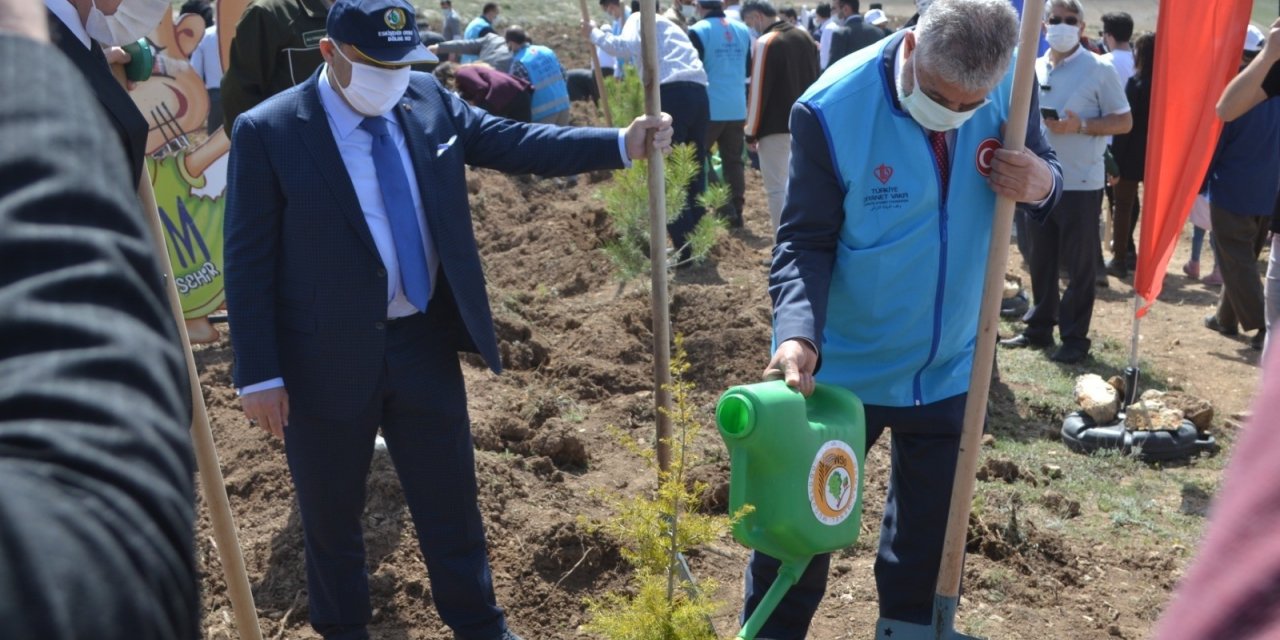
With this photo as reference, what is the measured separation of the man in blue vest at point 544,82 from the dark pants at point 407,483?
913 cm

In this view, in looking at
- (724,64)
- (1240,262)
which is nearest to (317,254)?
(1240,262)

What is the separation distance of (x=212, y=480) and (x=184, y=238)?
11.7ft

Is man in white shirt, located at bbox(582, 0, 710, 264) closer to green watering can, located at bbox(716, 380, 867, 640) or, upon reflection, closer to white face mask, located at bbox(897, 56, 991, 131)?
white face mask, located at bbox(897, 56, 991, 131)

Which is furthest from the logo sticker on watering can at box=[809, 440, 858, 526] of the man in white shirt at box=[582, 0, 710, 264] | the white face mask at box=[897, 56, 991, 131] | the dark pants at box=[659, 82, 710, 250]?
the dark pants at box=[659, 82, 710, 250]

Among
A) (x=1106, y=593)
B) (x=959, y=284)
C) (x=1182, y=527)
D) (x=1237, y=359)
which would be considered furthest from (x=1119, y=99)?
(x=959, y=284)

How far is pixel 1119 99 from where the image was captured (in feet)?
23.7

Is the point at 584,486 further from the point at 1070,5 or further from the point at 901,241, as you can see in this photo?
the point at 1070,5

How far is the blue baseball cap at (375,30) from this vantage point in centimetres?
320

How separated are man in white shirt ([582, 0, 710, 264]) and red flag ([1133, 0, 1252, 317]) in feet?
13.2

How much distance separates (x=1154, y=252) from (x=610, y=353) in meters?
2.81

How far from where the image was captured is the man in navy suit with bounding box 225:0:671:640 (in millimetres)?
3205

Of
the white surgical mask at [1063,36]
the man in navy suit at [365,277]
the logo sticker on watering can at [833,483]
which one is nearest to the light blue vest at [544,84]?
the white surgical mask at [1063,36]

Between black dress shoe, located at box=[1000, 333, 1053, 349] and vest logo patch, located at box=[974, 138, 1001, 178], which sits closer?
vest logo patch, located at box=[974, 138, 1001, 178]

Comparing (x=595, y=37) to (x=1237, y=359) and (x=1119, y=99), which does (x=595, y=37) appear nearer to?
(x=1119, y=99)
